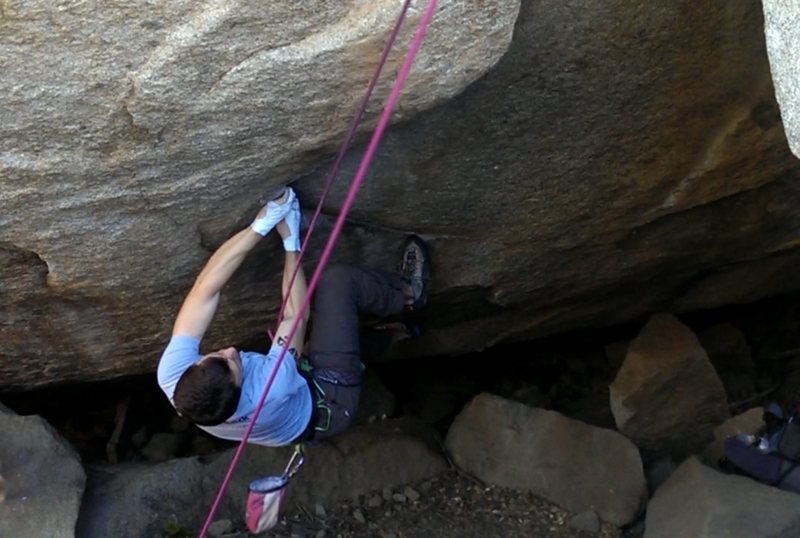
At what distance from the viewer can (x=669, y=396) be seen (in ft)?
15.8

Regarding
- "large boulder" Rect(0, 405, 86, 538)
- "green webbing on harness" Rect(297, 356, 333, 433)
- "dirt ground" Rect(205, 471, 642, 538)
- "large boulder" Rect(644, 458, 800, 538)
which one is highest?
"green webbing on harness" Rect(297, 356, 333, 433)

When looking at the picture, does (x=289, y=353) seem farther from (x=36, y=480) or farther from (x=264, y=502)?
(x=36, y=480)

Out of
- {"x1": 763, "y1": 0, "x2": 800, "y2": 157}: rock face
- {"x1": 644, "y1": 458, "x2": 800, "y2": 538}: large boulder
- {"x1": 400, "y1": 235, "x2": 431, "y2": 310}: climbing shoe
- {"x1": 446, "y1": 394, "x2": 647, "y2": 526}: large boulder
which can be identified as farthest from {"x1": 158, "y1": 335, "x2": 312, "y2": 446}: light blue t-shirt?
{"x1": 763, "y1": 0, "x2": 800, "y2": 157}: rock face

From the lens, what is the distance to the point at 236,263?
3.52 m

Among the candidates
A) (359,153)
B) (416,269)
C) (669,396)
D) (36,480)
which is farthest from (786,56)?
(36,480)

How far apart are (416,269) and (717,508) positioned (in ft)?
4.44

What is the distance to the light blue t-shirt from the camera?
139 inches

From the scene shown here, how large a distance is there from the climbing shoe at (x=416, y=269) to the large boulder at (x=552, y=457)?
2.83 feet

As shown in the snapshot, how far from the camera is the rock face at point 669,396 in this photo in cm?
479

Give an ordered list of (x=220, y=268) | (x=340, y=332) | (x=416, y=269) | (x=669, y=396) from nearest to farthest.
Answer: (x=220, y=268) → (x=340, y=332) → (x=416, y=269) → (x=669, y=396)

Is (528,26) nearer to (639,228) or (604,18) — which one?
(604,18)

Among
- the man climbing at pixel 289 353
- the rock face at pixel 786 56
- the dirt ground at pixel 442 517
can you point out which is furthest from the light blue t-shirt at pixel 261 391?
the rock face at pixel 786 56

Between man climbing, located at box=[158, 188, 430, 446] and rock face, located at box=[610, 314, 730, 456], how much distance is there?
129 cm

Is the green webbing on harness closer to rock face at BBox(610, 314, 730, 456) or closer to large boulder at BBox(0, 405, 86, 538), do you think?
large boulder at BBox(0, 405, 86, 538)
